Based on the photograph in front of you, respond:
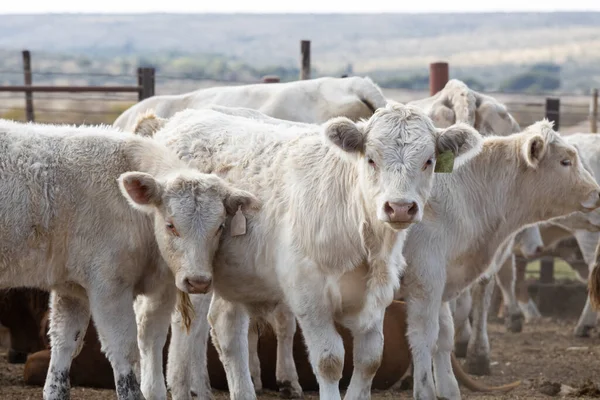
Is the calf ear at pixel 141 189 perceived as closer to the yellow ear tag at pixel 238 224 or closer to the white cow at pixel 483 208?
the yellow ear tag at pixel 238 224

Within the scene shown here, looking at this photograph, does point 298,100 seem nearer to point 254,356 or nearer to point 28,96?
point 254,356

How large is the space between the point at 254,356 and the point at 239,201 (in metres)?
2.00

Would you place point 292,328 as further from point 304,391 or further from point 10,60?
point 10,60

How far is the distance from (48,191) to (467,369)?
4395 mm

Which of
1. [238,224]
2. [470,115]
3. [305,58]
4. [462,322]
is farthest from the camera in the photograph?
[305,58]

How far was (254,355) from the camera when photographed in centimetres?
788

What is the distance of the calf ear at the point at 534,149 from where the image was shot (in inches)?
292

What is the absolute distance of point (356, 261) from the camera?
6.14m

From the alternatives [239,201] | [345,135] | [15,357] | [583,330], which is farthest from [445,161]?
[583,330]

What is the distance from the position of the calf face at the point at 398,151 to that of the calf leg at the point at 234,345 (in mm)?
1368

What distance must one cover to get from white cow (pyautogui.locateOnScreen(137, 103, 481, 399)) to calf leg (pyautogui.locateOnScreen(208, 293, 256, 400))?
0.20 metres

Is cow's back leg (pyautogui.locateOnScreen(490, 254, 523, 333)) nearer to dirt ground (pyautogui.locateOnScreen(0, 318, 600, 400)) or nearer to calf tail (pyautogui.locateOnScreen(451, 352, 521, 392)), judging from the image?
dirt ground (pyautogui.locateOnScreen(0, 318, 600, 400))

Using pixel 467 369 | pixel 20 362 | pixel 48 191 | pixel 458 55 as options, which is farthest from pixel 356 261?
pixel 458 55

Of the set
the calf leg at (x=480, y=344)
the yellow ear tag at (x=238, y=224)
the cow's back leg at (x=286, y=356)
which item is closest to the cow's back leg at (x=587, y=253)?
the calf leg at (x=480, y=344)
